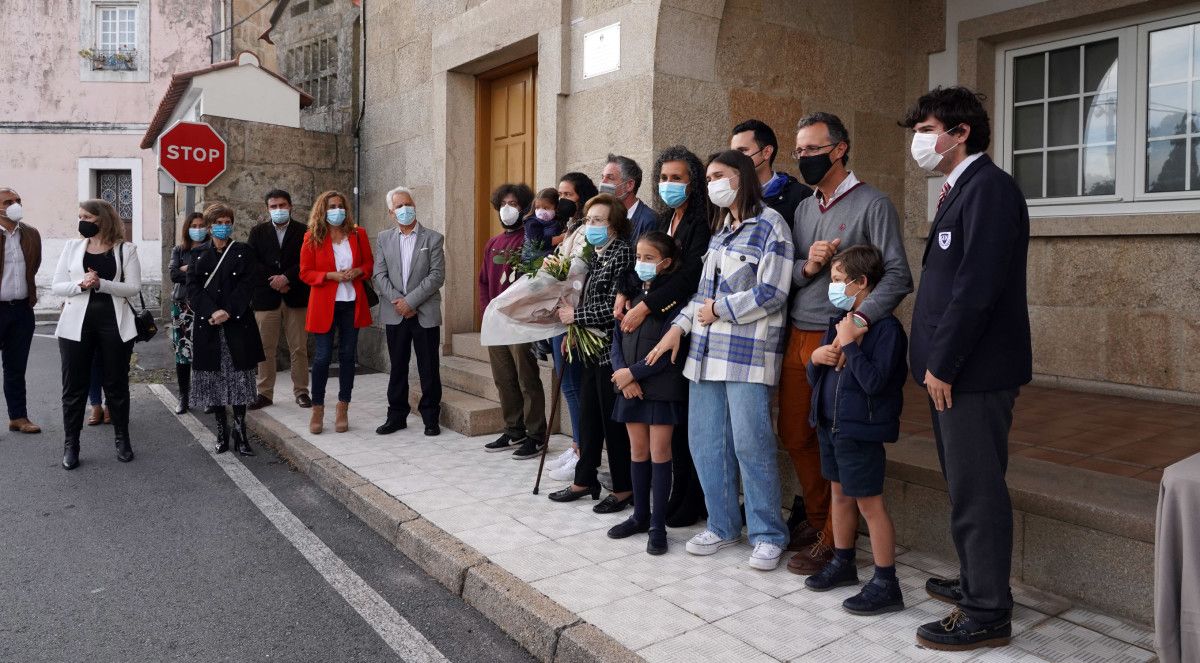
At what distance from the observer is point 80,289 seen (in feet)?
20.8

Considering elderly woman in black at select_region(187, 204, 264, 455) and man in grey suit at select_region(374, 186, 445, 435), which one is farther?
man in grey suit at select_region(374, 186, 445, 435)

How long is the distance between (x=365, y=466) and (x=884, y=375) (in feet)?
12.3

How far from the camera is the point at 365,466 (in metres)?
5.90

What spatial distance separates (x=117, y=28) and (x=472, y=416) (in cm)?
2147

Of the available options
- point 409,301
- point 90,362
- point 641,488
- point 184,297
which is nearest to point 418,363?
point 409,301

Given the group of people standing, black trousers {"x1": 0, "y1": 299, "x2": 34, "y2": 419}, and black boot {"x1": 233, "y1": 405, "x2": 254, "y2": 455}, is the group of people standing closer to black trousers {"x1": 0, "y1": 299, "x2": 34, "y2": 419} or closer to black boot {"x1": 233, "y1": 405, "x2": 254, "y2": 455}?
black boot {"x1": 233, "y1": 405, "x2": 254, "y2": 455}

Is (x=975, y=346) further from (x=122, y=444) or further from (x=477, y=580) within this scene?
(x=122, y=444)

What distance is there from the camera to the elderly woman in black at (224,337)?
665 cm

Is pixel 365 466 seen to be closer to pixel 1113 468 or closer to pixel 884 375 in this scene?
pixel 884 375

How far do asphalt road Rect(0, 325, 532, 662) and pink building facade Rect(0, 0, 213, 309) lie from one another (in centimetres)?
1847

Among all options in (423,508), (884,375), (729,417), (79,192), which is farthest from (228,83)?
(79,192)

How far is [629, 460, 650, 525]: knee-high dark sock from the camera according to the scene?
4.43 meters

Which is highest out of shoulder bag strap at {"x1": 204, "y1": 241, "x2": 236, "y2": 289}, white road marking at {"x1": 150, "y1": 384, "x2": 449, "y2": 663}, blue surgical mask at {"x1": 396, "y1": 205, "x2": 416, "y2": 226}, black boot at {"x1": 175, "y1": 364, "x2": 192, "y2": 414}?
blue surgical mask at {"x1": 396, "y1": 205, "x2": 416, "y2": 226}

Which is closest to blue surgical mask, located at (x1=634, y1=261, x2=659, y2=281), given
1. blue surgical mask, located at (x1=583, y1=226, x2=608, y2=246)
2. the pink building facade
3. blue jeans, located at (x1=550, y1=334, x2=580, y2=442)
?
blue surgical mask, located at (x1=583, y1=226, x2=608, y2=246)
